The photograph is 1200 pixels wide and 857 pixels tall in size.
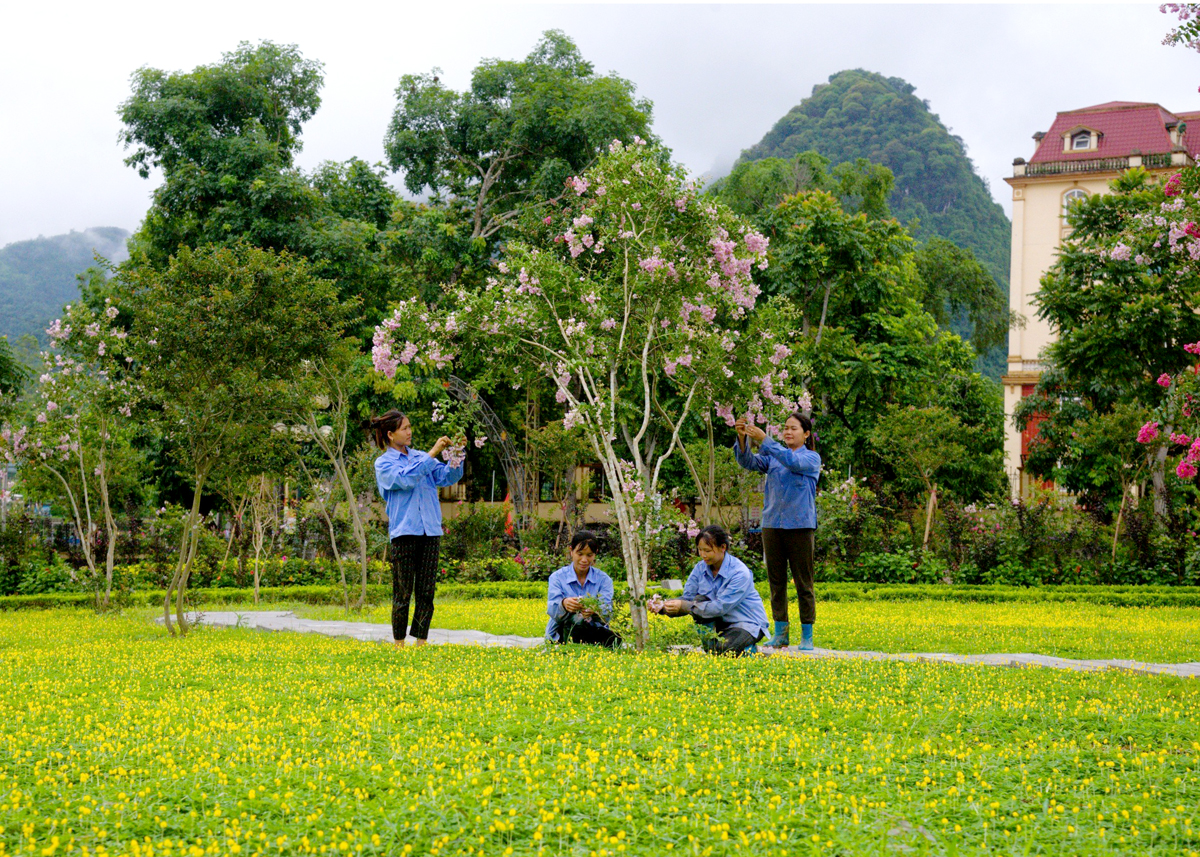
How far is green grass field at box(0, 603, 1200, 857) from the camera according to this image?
10.3 feet

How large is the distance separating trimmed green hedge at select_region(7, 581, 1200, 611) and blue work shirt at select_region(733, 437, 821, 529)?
305 inches

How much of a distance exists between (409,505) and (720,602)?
240 cm

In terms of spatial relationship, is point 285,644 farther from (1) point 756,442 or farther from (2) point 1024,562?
(2) point 1024,562

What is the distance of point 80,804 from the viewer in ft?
11.1

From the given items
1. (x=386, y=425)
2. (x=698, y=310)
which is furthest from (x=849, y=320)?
(x=386, y=425)

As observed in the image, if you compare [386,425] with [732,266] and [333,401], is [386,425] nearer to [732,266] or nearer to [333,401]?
[732,266]

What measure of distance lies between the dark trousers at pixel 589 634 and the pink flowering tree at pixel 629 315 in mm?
575

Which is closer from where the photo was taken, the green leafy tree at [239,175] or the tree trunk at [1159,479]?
the tree trunk at [1159,479]

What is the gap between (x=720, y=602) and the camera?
7.14 metres

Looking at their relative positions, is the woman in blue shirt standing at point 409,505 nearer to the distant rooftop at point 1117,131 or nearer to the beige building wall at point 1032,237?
the beige building wall at point 1032,237

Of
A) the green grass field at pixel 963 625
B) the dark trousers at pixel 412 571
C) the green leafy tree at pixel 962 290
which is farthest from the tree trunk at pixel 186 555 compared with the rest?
the green leafy tree at pixel 962 290

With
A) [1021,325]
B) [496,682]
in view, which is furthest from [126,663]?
[1021,325]

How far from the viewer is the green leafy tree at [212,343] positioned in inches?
367

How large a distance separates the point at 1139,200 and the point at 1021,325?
1676cm
